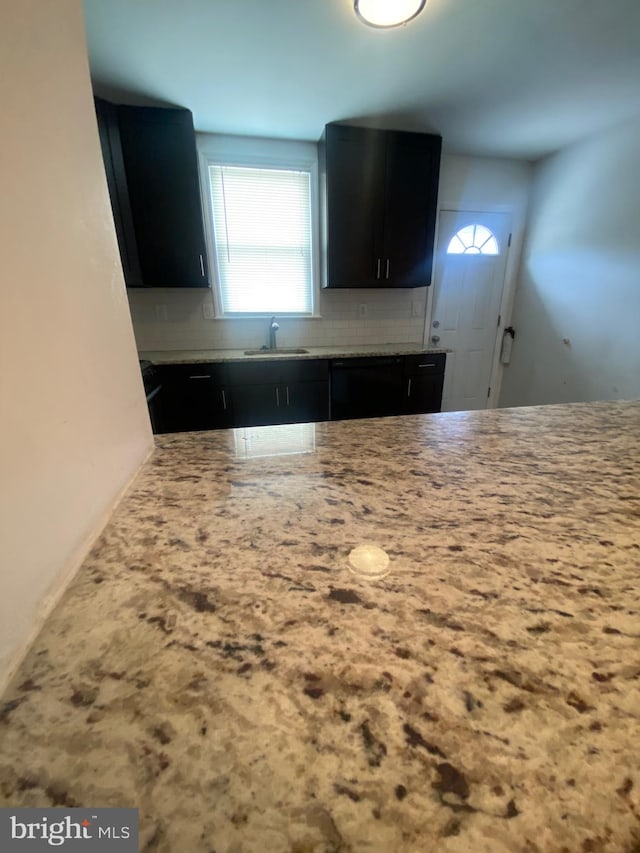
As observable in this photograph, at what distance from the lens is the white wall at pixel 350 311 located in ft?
9.39

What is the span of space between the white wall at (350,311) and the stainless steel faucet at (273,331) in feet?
0.24

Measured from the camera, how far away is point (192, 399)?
253cm

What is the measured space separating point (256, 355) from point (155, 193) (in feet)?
4.16

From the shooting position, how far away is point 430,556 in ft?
1.52

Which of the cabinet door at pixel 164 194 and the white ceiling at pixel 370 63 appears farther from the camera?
the cabinet door at pixel 164 194

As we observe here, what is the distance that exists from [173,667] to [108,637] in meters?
0.09

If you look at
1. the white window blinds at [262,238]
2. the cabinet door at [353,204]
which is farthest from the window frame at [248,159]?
the cabinet door at [353,204]

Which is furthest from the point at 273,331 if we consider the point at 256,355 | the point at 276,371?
the point at 276,371

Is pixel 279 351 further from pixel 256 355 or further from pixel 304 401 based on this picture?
pixel 304 401

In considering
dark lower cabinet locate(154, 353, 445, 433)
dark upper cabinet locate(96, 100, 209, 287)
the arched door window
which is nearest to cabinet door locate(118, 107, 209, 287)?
dark upper cabinet locate(96, 100, 209, 287)

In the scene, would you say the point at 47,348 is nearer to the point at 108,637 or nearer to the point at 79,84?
the point at 108,637

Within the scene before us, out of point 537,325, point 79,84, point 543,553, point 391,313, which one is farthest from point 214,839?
point 537,325

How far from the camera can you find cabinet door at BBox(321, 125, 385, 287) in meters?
2.46

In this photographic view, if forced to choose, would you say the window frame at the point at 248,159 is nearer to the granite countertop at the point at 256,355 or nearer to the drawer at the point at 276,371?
the granite countertop at the point at 256,355
